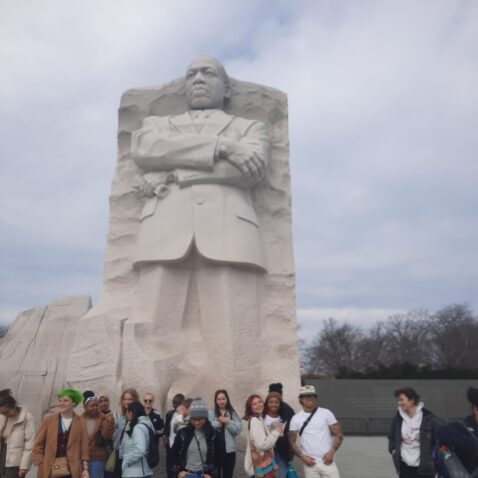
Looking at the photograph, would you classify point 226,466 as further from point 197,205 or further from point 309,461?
point 197,205

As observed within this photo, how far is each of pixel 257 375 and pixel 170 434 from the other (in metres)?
1.49

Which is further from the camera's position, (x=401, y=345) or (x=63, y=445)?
(x=401, y=345)

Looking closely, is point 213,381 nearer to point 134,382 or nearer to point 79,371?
point 134,382

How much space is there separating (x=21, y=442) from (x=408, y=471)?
9.36ft

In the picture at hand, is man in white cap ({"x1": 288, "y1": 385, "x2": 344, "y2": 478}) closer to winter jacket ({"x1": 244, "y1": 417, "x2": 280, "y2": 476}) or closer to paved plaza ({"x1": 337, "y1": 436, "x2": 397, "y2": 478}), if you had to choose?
winter jacket ({"x1": 244, "y1": 417, "x2": 280, "y2": 476})

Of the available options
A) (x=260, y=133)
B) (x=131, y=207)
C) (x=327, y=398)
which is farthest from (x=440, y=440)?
(x=327, y=398)

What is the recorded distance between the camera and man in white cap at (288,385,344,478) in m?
3.88

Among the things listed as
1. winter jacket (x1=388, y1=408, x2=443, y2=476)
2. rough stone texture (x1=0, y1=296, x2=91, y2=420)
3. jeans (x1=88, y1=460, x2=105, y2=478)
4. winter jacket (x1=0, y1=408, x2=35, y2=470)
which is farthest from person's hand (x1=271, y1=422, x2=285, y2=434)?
rough stone texture (x1=0, y1=296, x2=91, y2=420)

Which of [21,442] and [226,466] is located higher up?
[21,442]

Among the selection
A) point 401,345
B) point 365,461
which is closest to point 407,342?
point 401,345

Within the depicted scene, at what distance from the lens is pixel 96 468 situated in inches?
158

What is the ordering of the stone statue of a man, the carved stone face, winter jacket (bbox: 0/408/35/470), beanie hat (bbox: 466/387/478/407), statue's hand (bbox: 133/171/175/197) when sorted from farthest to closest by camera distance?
1. the carved stone face
2. statue's hand (bbox: 133/171/175/197)
3. the stone statue of a man
4. winter jacket (bbox: 0/408/35/470)
5. beanie hat (bbox: 466/387/478/407)

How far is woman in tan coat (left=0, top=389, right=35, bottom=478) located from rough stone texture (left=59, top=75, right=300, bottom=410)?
152cm

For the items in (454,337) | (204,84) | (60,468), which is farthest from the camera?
(454,337)
